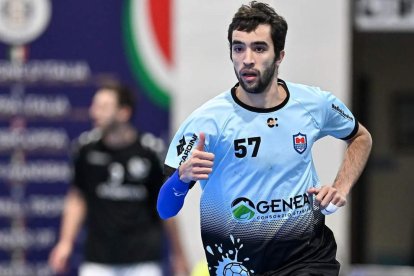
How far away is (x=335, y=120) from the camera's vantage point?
6699 millimetres

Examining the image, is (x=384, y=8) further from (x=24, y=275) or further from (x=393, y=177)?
(x=393, y=177)

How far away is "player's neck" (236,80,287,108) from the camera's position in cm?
640

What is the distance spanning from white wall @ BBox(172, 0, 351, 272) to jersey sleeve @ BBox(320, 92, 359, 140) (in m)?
5.85

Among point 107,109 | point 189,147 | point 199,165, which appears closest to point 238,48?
point 189,147

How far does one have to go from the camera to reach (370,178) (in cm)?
1881

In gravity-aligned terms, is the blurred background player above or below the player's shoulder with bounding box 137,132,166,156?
below

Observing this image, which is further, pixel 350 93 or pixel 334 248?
pixel 350 93

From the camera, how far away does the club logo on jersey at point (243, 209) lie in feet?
20.9

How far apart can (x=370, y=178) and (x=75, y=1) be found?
24.1 ft

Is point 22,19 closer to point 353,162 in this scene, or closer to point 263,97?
point 353,162

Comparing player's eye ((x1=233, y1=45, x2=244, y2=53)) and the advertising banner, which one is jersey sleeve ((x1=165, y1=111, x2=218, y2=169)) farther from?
the advertising banner

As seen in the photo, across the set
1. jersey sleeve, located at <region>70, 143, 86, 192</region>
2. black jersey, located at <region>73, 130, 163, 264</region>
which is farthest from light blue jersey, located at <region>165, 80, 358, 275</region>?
jersey sleeve, located at <region>70, 143, 86, 192</region>

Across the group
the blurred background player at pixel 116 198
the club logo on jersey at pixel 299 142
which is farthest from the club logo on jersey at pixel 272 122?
the blurred background player at pixel 116 198

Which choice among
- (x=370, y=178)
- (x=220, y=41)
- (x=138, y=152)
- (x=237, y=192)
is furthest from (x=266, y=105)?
(x=370, y=178)
